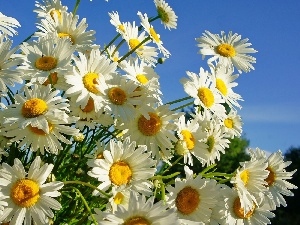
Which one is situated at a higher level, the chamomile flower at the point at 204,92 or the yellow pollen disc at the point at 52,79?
the chamomile flower at the point at 204,92

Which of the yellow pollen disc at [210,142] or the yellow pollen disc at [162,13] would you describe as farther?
the yellow pollen disc at [162,13]

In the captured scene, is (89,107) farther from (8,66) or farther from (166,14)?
(166,14)

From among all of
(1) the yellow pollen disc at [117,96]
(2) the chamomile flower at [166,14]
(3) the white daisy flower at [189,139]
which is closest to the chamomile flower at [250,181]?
(3) the white daisy flower at [189,139]

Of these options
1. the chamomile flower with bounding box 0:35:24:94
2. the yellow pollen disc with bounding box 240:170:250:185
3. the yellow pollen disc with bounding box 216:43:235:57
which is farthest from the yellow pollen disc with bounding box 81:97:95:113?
the yellow pollen disc with bounding box 216:43:235:57

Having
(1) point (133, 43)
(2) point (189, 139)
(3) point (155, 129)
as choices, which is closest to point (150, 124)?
(3) point (155, 129)

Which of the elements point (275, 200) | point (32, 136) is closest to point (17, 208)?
point (32, 136)

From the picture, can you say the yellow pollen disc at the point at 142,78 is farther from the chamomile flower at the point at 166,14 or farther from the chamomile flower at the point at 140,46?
the chamomile flower at the point at 166,14

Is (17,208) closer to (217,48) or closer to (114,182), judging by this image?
(114,182)
